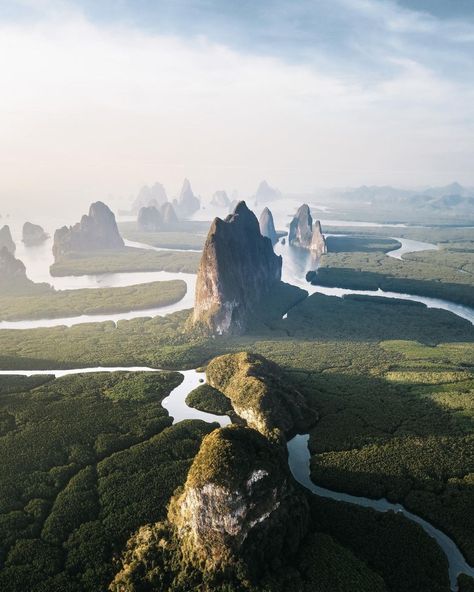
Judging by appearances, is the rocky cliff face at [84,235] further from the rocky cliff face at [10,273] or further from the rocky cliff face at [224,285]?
the rocky cliff face at [224,285]

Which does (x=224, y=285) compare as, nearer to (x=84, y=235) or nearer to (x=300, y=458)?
(x=300, y=458)

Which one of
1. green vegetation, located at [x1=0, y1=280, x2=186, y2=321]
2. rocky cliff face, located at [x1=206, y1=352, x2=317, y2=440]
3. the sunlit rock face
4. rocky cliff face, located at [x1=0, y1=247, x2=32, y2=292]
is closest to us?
the sunlit rock face

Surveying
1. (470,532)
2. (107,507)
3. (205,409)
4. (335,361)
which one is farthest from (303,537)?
(335,361)

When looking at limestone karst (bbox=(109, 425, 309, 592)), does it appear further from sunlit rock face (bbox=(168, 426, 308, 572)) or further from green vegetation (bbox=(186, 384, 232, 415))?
green vegetation (bbox=(186, 384, 232, 415))

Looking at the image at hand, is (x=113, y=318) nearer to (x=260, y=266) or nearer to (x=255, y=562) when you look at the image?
(x=260, y=266)

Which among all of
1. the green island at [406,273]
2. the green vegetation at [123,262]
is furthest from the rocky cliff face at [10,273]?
the green island at [406,273]

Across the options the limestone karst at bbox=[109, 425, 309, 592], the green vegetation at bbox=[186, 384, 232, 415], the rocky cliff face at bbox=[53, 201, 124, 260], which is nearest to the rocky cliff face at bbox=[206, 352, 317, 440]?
Result: the green vegetation at bbox=[186, 384, 232, 415]

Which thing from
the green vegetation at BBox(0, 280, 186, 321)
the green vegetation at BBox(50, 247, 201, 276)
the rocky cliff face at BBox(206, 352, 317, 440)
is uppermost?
→ the green vegetation at BBox(50, 247, 201, 276)
